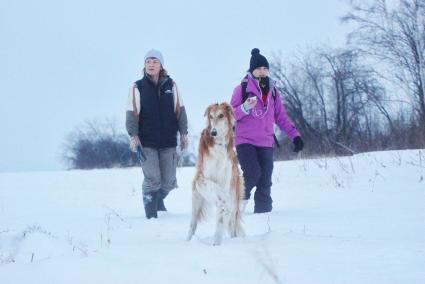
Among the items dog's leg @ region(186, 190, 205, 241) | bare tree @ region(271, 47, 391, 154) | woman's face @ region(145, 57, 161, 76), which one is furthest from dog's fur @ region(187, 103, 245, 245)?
bare tree @ region(271, 47, 391, 154)

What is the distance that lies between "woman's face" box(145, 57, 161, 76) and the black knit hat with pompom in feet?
4.12

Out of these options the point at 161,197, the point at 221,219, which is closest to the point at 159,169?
the point at 161,197

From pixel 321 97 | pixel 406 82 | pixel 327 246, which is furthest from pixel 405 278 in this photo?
pixel 321 97

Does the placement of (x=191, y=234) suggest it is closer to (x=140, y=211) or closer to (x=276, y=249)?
(x=276, y=249)

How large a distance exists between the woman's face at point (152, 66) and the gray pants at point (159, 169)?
40.2 inches

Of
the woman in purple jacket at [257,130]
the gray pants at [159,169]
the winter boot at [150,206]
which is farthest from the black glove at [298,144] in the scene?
the winter boot at [150,206]

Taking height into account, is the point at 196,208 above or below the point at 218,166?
below

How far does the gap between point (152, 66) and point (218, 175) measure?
2468 millimetres

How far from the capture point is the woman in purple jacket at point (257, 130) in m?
6.44

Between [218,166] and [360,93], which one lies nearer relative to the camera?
[218,166]

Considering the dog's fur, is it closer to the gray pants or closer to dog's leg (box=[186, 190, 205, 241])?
dog's leg (box=[186, 190, 205, 241])

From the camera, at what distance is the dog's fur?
4.61m

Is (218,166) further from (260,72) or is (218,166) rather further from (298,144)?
(298,144)

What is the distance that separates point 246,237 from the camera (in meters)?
4.36
